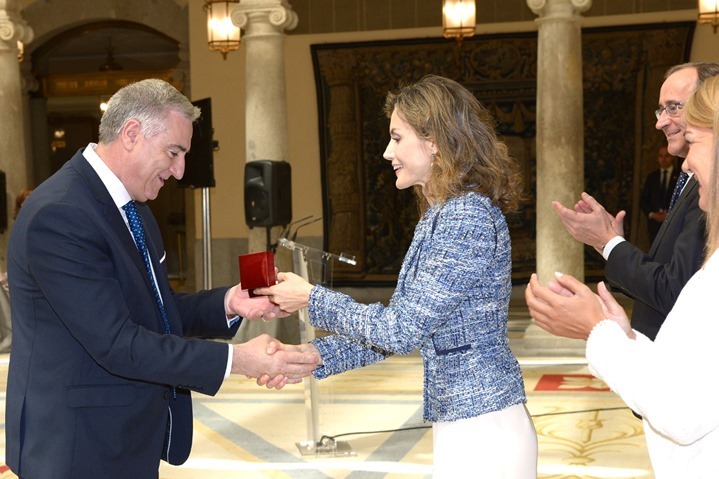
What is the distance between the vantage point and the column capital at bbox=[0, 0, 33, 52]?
10.8 metres

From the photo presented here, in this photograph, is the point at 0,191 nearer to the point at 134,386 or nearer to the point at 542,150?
the point at 542,150

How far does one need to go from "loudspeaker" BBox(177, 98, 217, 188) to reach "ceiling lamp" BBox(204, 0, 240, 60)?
1.58 metres

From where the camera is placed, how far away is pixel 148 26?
14414 mm

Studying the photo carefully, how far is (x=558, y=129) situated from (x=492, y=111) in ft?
14.5

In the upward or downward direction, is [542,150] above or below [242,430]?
above

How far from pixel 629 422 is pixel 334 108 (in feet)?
26.9

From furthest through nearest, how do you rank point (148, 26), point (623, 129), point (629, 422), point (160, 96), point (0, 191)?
point (148, 26), point (623, 129), point (0, 191), point (629, 422), point (160, 96)

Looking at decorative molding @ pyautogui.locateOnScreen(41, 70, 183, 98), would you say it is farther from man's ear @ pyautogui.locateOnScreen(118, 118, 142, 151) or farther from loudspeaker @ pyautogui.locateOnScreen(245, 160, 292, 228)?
man's ear @ pyautogui.locateOnScreen(118, 118, 142, 151)

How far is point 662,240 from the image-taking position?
366 centimetres

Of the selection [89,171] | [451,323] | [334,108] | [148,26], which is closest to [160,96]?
[89,171]

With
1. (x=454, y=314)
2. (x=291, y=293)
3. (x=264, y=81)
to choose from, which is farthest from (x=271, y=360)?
(x=264, y=81)

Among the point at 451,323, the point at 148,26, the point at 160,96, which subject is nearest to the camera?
the point at 451,323

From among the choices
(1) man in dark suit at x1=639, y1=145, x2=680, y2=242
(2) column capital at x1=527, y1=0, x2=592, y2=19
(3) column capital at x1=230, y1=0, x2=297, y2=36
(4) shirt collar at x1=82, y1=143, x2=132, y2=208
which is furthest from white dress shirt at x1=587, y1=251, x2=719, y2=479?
(1) man in dark suit at x1=639, y1=145, x2=680, y2=242

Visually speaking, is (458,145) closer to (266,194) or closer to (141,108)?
(141,108)
